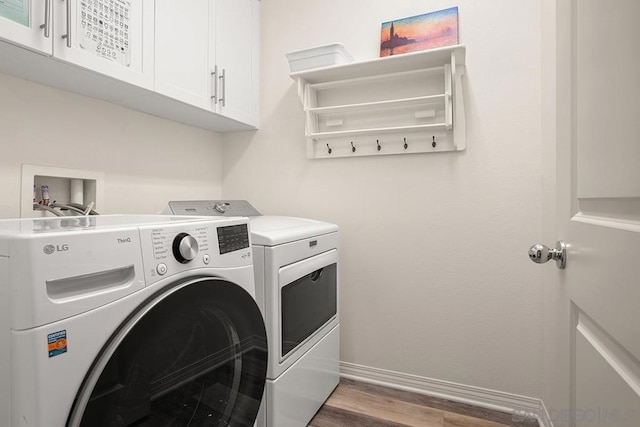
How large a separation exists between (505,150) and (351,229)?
853 millimetres

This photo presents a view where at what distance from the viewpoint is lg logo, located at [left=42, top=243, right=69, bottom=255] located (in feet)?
1.86

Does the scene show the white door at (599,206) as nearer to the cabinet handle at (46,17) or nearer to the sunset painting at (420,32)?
the sunset painting at (420,32)

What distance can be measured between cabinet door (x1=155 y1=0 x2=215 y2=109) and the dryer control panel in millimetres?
454

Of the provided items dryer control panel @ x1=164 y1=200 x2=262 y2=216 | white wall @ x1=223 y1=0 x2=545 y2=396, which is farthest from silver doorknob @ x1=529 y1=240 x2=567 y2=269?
dryer control panel @ x1=164 y1=200 x2=262 y2=216

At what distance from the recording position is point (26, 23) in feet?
3.14

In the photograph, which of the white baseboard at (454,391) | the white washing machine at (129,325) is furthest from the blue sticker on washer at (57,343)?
the white baseboard at (454,391)

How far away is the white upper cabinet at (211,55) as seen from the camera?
141 centimetres

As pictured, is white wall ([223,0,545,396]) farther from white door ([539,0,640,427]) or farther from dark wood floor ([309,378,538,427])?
white door ([539,0,640,427])

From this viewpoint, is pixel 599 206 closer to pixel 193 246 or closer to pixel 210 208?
pixel 193 246

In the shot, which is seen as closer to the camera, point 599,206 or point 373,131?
point 599,206

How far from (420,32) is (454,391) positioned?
1802mm

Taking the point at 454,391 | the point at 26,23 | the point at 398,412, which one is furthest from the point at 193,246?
the point at 454,391

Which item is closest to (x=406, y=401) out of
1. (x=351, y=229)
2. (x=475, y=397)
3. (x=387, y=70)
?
(x=475, y=397)

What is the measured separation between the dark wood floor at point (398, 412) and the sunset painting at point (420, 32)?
5.73 feet
